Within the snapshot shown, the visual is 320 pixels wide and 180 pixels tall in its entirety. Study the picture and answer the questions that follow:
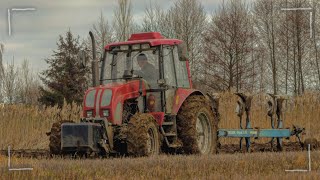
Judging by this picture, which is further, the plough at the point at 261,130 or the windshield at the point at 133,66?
the plough at the point at 261,130

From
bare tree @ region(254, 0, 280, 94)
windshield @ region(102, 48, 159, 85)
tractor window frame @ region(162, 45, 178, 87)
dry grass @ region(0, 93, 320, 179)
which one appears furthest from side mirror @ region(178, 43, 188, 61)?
bare tree @ region(254, 0, 280, 94)

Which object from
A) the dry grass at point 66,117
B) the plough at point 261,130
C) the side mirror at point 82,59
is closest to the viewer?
the side mirror at point 82,59

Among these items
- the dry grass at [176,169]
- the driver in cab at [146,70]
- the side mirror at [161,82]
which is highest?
the driver in cab at [146,70]

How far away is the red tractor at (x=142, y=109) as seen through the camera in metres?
12.3

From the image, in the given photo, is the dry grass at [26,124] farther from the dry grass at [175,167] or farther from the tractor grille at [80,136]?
the dry grass at [175,167]

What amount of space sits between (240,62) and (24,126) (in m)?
21.1

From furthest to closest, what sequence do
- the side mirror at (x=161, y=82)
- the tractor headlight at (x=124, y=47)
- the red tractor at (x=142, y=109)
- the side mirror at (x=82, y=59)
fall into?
1. the tractor headlight at (x=124, y=47)
2. the side mirror at (x=161, y=82)
3. the side mirror at (x=82, y=59)
4. the red tractor at (x=142, y=109)

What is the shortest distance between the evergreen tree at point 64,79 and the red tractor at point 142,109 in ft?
63.5

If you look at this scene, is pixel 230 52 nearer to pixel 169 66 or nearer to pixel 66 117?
pixel 66 117

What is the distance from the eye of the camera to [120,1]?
3662 centimetres

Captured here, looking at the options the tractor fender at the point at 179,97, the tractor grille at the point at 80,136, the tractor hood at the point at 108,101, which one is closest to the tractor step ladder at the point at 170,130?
the tractor fender at the point at 179,97

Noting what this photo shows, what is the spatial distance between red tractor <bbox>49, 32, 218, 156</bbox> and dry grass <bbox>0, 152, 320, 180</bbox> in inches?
77.7

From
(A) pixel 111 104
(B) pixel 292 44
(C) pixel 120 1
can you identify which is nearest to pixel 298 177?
(A) pixel 111 104

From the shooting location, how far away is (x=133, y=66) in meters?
14.0
